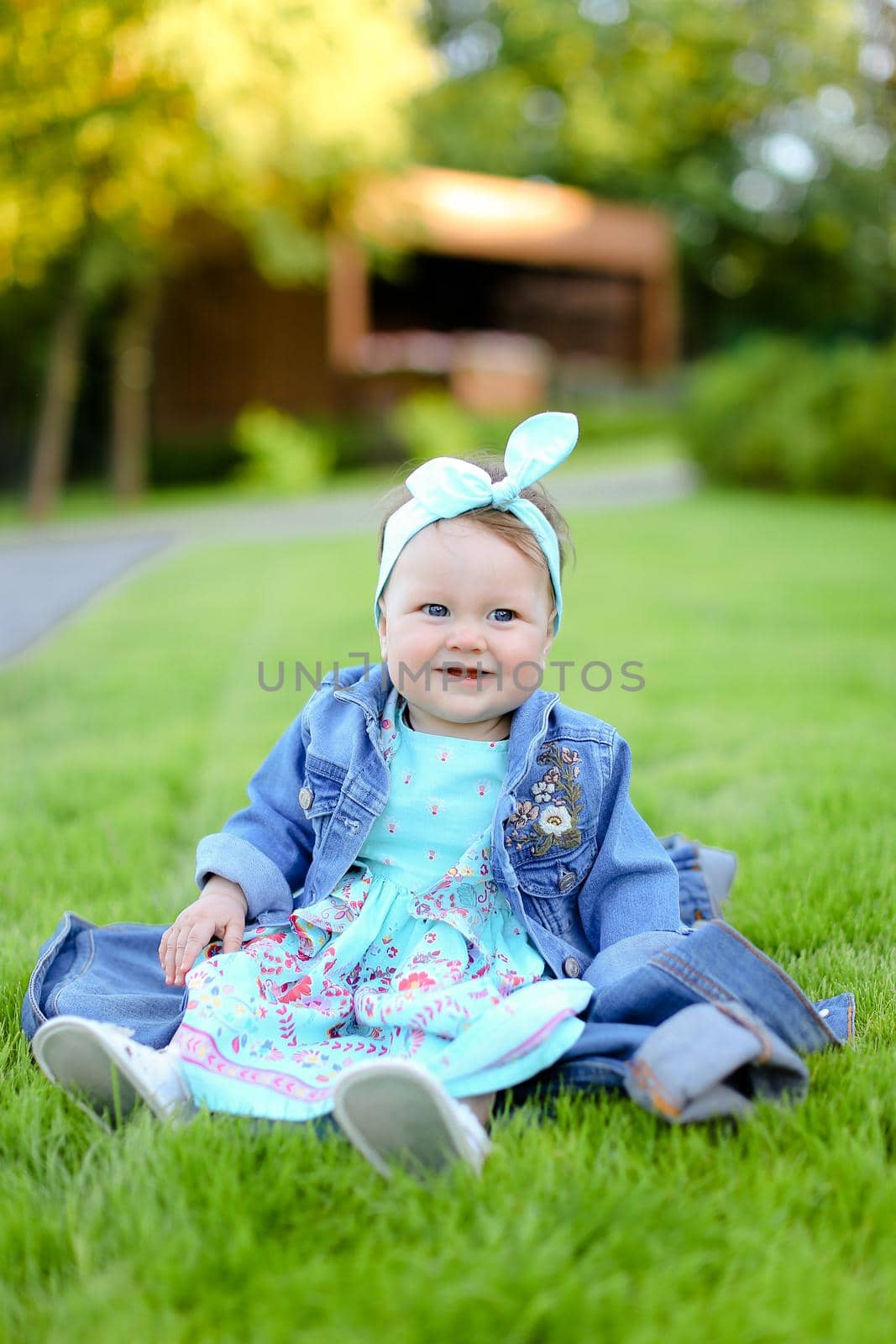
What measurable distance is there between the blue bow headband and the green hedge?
1144 centimetres

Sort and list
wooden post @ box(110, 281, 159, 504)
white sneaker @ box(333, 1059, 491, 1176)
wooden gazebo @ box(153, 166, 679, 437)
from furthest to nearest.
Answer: wooden gazebo @ box(153, 166, 679, 437) → wooden post @ box(110, 281, 159, 504) → white sneaker @ box(333, 1059, 491, 1176)

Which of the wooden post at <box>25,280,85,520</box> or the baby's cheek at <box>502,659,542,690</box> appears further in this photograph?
the wooden post at <box>25,280,85,520</box>

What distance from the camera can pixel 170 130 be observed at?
Result: 44.2ft

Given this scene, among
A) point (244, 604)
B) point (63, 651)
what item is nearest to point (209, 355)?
point (244, 604)

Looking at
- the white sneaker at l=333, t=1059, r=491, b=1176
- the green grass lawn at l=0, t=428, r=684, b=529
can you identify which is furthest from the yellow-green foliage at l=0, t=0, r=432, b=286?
the white sneaker at l=333, t=1059, r=491, b=1176

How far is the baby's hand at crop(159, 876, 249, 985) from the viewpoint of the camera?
2.05m

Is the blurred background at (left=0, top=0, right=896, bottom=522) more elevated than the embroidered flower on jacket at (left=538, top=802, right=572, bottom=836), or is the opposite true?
the blurred background at (left=0, top=0, right=896, bottom=522)

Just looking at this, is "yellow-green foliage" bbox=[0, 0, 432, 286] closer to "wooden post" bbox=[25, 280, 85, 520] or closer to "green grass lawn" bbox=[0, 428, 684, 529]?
"wooden post" bbox=[25, 280, 85, 520]

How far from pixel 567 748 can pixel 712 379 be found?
1337 centimetres

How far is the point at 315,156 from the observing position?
14414mm

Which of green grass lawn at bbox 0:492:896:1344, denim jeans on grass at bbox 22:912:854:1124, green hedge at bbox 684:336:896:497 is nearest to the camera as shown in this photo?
green grass lawn at bbox 0:492:896:1344

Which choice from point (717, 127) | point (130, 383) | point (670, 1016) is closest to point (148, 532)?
point (130, 383)

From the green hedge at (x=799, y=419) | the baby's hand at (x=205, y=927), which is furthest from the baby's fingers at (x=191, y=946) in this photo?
the green hedge at (x=799, y=419)

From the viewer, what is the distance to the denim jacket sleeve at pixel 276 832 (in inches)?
86.1
